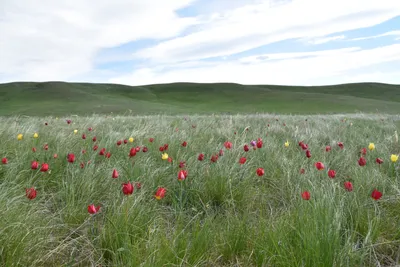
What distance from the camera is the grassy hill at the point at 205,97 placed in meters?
53.8

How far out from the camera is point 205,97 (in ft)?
258

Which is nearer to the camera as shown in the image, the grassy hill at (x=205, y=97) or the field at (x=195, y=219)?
the field at (x=195, y=219)

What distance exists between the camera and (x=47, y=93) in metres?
70.6

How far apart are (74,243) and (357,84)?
109m

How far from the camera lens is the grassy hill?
53781 mm

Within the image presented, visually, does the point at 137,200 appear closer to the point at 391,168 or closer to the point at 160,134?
the point at 391,168

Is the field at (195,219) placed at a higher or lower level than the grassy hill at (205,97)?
lower

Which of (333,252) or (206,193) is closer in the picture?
(333,252)

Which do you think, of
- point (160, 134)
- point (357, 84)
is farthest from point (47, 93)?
point (357, 84)

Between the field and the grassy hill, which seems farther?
the grassy hill

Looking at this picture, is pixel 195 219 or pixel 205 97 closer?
pixel 195 219

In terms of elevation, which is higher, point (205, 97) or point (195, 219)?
point (205, 97)

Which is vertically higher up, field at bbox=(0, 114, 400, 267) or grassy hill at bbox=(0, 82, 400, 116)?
grassy hill at bbox=(0, 82, 400, 116)

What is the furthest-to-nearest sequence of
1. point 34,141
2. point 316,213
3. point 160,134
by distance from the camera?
point 160,134 < point 34,141 < point 316,213
